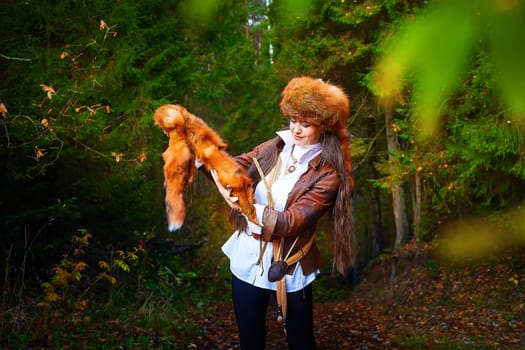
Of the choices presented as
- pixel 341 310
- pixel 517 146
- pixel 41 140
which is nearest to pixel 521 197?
A: pixel 517 146

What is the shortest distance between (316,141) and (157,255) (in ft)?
15.8

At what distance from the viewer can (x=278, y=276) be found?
2.39 m

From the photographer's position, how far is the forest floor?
190 inches

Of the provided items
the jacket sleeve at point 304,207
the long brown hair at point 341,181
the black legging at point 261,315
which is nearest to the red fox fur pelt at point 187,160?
the jacket sleeve at point 304,207

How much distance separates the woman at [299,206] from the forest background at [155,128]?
1.26ft

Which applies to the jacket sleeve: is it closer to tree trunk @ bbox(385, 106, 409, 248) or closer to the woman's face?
the woman's face

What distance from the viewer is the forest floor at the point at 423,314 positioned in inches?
190

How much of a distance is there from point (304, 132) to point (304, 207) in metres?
0.41

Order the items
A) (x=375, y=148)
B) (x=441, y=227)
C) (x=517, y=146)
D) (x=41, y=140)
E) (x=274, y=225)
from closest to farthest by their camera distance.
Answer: (x=274, y=225) < (x=41, y=140) < (x=517, y=146) < (x=441, y=227) < (x=375, y=148)

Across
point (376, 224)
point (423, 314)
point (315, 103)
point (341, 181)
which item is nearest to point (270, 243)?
point (341, 181)

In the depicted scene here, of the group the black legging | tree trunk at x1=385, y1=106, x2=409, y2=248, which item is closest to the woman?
the black legging

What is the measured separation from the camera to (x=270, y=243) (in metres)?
2.48

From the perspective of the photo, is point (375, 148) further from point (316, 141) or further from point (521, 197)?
point (316, 141)

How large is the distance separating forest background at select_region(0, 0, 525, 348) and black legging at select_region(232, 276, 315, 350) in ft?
2.09
